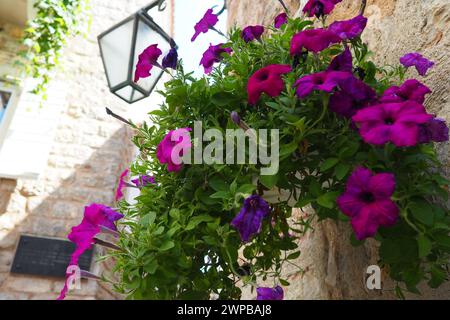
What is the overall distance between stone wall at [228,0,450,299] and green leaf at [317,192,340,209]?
320 mm

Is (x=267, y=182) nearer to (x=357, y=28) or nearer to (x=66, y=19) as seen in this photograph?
(x=357, y=28)

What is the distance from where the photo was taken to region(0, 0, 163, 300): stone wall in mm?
3152

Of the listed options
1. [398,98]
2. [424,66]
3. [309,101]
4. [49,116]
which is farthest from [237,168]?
[49,116]

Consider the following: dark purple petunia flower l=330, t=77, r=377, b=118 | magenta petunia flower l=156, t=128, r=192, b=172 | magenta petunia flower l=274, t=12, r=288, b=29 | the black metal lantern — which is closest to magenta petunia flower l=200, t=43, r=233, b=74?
magenta petunia flower l=274, t=12, r=288, b=29

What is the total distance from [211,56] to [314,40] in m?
0.36

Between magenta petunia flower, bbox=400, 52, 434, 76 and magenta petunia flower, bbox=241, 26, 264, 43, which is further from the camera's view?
magenta petunia flower, bbox=241, 26, 264, 43

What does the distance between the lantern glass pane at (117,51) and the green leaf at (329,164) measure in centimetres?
138

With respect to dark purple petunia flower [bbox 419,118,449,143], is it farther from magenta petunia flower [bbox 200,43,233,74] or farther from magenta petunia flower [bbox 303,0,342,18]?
magenta petunia flower [bbox 200,43,233,74]

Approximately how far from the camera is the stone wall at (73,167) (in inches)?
124

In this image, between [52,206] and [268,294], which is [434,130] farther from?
[52,206]

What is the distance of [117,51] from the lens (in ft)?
Answer: 6.64

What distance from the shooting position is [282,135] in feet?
2.66

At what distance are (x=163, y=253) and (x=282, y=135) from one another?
34cm
